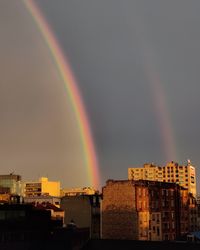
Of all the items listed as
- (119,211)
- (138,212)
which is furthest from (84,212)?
(138,212)

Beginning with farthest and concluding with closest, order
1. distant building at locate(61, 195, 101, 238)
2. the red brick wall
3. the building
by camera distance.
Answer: distant building at locate(61, 195, 101, 238) → the building → the red brick wall

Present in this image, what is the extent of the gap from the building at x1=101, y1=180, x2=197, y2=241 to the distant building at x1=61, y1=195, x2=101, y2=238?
207 inches

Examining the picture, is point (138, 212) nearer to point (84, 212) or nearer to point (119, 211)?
point (119, 211)

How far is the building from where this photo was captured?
113m

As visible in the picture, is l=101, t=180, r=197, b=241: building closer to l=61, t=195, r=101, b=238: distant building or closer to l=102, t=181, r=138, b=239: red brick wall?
l=102, t=181, r=138, b=239: red brick wall

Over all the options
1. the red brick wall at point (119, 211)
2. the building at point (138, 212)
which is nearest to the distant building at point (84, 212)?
the building at point (138, 212)

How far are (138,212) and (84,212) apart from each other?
17.2 metres

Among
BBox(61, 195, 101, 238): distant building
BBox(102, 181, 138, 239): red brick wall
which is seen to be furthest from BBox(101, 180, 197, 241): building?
BBox(61, 195, 101, 238): distant building

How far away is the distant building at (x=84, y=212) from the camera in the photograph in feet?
398

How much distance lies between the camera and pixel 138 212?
113000 mm

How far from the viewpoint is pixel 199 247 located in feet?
254

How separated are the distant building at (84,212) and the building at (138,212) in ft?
17.2

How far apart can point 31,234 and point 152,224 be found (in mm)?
55374

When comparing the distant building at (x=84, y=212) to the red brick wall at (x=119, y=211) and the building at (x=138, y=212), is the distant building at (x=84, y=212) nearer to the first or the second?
the building at (x=138, y=212)
